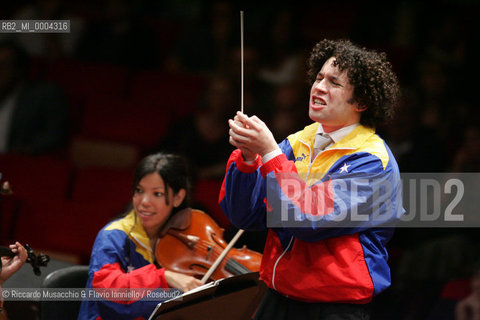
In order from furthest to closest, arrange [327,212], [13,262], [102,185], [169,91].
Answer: [169,91] < [102,185] < [13,262] < [327,212]

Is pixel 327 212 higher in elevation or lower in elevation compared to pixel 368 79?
lower

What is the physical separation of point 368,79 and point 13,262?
1108 millimetres

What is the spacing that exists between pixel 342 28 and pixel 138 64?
5.10 ft

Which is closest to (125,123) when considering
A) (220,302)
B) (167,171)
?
(167,171)

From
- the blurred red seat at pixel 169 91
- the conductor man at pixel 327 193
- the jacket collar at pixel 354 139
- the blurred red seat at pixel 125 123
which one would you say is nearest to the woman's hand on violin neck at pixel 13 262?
the conductor man at pixel 327 193

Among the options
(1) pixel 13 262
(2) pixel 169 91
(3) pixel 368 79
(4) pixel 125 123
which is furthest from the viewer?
(2) pixel 169 91

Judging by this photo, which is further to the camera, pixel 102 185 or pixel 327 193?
pixel 102 185

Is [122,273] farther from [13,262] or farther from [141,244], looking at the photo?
[13,262]

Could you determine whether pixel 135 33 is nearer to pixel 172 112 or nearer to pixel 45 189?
pixel 172 112

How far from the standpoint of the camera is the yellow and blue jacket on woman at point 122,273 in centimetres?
219

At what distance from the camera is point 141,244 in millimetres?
2355

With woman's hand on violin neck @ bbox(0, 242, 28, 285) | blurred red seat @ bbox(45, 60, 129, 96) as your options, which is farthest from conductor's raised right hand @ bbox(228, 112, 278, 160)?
blurred red seat @ bbox(45, 60, 129, 96)

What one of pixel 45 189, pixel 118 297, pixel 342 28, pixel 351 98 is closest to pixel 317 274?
pixel 351 98

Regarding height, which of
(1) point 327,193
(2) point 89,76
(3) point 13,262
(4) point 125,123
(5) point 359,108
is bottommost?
(3) point 13,262
